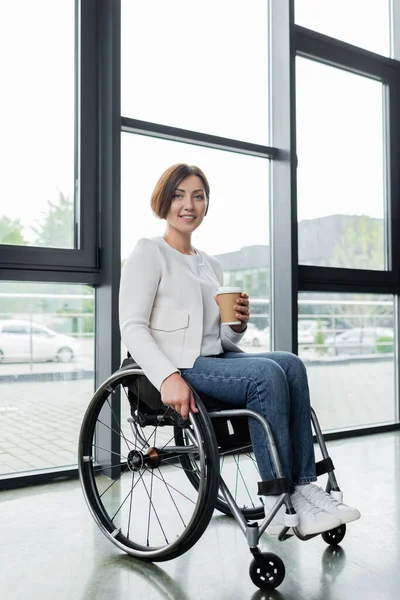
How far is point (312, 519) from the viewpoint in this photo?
1361 millimetres

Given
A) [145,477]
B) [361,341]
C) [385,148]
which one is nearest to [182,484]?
[145,477]

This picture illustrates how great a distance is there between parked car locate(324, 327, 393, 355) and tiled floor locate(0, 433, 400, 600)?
122 cm

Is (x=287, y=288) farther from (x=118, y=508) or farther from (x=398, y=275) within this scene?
(x=118, y=508)

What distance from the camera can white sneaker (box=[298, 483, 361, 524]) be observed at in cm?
138

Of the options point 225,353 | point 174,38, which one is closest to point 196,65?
point 174,38

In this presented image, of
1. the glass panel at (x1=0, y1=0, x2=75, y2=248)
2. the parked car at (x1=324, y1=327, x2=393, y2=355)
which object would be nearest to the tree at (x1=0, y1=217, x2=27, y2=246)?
the glass panel at (x1=0, y1=0, x2=75, y2=248)

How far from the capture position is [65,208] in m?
2.49

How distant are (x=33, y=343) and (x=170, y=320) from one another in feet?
3.20

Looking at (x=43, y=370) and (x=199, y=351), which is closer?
(x=199, y=351)

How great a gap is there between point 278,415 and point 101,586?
591mm

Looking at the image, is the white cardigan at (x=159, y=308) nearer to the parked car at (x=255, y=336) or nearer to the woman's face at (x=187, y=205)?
the woman's face at (x=187, y=205)

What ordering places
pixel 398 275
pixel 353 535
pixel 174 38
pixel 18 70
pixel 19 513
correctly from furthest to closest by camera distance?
pixel 398 275, pixel 174 38, pixel 18 70, pixel 19 513, pixel 353 535

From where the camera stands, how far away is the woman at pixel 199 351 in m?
1.40

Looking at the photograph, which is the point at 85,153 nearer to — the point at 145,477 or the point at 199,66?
the point at 199,66
